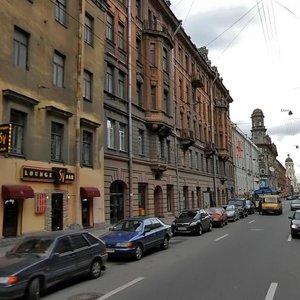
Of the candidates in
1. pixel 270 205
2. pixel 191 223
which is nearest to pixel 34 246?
pixel 191 223

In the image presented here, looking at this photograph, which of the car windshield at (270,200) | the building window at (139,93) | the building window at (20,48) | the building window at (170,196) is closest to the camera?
the building window at (20,48)

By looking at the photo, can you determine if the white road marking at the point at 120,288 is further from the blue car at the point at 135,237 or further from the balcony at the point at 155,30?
the balcony at the point at 155,30

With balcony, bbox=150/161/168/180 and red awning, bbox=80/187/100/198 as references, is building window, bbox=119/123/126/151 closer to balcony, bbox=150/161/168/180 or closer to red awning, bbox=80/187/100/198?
balcony, bbox=150/161/168/180

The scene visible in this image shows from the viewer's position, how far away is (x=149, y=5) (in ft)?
116

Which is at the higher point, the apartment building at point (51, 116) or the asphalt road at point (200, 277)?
the apartment building at point (51, 116)

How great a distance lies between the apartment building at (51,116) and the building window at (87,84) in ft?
0.19

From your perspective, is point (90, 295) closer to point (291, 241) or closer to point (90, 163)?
point (291, 241)

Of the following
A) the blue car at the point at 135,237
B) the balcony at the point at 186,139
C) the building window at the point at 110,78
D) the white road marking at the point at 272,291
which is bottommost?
the white road marking at the point at 272,291

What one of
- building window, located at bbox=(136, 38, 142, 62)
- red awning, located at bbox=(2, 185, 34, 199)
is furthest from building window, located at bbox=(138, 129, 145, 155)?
red awning, located at bbox=(2, 185, 34, 199)

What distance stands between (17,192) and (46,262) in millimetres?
8527

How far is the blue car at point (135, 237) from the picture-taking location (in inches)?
560

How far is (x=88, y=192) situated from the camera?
22.6 meters

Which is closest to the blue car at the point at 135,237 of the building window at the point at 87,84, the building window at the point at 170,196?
the building window at the point at 87,84

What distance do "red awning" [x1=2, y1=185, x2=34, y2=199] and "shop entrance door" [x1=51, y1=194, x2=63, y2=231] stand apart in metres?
2.40
